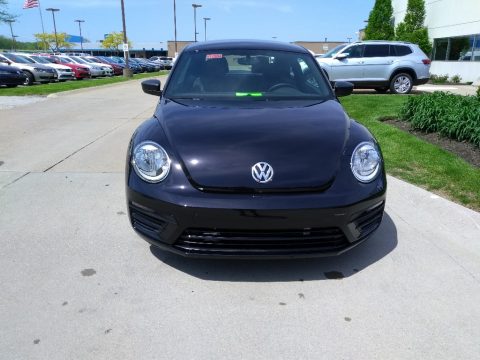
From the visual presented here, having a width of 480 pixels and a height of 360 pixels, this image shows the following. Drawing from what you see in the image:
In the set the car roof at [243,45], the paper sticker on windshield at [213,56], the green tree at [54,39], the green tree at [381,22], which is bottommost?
the green tree at [54,39]

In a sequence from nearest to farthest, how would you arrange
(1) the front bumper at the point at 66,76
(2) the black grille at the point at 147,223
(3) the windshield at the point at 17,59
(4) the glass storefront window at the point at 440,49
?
(2) the black grille at the point at 147,223 < (3) the windshield at the point at 17,59 < (4) the glass storefront window at the point at 440,49 < (1) the front bumper at the point at 66,76

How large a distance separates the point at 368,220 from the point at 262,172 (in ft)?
2.74

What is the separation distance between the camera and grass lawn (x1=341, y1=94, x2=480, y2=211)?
14.8 ft

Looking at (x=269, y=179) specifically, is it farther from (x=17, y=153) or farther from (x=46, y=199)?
(x=17, y=153)

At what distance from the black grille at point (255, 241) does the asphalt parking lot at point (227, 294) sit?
0.98 feet

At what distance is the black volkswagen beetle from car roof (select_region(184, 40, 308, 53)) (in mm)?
1354

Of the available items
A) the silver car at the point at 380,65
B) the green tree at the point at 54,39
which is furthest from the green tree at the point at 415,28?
the green tree at the point at 54,39

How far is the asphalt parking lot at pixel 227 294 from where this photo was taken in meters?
2.25

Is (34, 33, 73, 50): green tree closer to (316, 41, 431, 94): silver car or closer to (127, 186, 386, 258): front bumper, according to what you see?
(316, 41, 431, 94): silver car

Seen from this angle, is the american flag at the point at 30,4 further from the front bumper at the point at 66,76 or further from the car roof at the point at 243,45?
the car roof at the point at 243,45

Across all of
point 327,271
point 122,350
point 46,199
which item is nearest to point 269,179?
point 327,271

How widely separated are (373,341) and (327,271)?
72 cm

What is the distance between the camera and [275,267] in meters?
2.99

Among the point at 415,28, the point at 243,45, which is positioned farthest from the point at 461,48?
the point at 243,45
